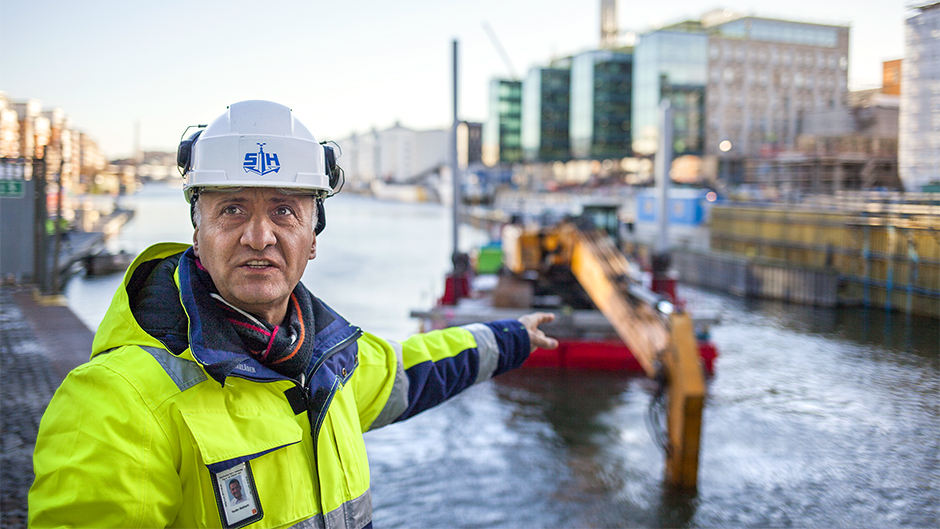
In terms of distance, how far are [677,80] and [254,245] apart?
220ft

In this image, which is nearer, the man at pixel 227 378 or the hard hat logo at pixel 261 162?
the man at pixel 227 378

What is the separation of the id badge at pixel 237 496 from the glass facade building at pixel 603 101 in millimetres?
75034

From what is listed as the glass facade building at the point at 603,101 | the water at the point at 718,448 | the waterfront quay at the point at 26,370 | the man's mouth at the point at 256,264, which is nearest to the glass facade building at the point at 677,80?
the glass facade building at the point at 603,101

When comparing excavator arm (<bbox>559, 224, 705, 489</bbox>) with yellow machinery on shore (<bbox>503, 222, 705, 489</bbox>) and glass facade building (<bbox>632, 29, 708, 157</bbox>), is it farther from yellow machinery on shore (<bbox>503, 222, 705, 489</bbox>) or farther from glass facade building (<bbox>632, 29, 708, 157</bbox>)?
glass facade building (<bbox>632, 29, 708, 157</bbox>)

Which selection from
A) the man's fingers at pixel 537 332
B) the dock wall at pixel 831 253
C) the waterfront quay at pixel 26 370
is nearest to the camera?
the man's fingers at pixel 537 332

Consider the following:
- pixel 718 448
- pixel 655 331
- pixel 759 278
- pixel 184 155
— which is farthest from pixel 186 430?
pixel 759 278

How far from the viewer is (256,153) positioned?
2.04 metres

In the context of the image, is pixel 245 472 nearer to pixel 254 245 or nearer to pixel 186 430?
pixel 186 430

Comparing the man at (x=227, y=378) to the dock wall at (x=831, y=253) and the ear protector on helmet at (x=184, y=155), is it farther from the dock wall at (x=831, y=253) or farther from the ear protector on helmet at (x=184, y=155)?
the dock wall at (x=831, y=253)

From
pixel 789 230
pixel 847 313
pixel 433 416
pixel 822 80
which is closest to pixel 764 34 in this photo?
pixel 822 80

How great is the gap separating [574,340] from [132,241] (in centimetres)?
4574

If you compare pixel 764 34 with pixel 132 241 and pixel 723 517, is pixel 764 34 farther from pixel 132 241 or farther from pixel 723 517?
pixel 723 517

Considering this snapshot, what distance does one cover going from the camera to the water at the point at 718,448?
26.8 ft

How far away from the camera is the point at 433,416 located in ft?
38.3
